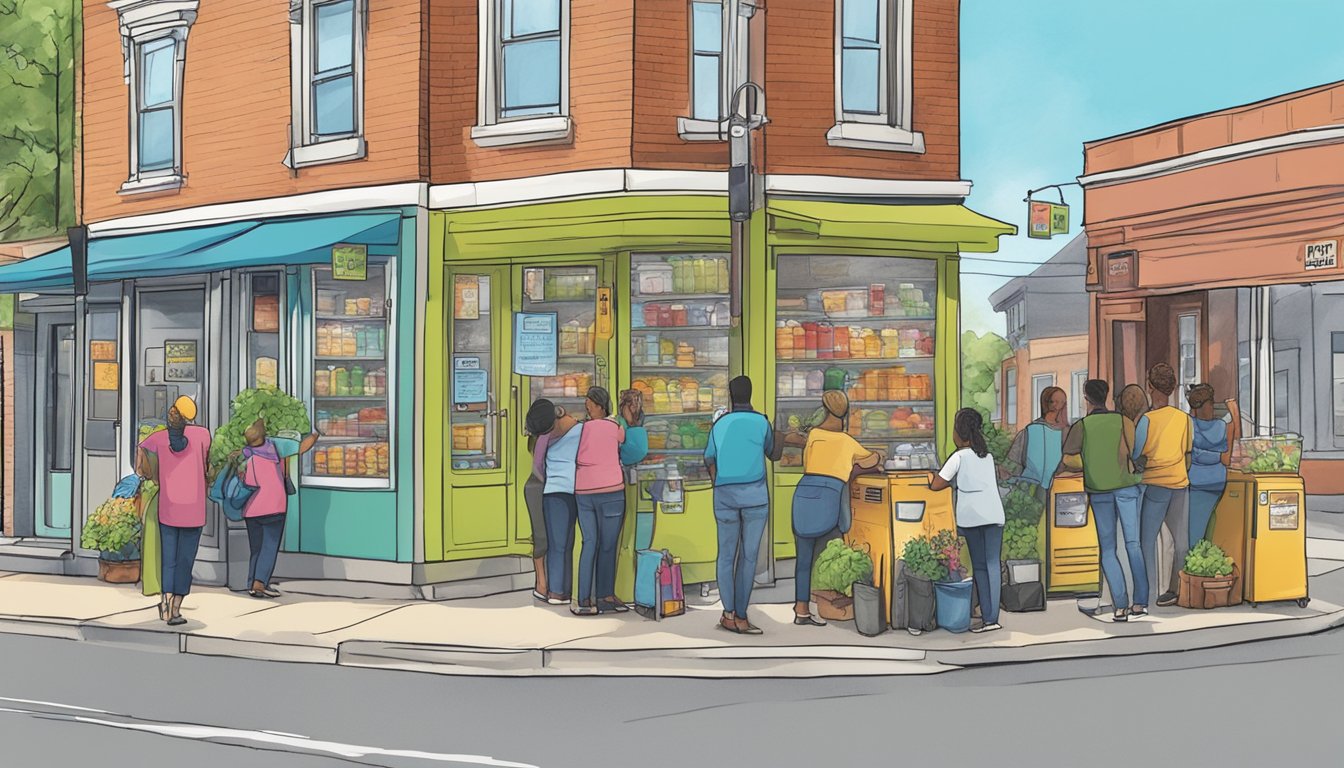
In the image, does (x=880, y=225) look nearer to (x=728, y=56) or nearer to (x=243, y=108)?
(x=728, y=56)

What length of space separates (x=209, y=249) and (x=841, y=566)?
7.71 m

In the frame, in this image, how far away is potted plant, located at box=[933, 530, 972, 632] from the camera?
387 inches

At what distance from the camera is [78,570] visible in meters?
13.9

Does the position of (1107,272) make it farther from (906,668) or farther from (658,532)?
(906,668)

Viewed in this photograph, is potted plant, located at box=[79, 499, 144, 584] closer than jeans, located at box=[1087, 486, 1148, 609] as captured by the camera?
No

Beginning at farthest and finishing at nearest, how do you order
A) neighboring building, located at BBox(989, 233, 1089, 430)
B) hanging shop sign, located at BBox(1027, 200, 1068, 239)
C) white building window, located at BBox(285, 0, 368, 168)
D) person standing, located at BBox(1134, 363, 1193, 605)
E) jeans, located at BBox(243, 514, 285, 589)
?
neighboring building, located at BBox(989, 233, 1089, 430), hanging shop sign, located at BBox(1027, 200, 1068, 239), white building window, located at BBox(285, 0, 368, 168), jeans, located at BBox(243, 514, 285, 589), person standing, located at BBox(1134, 363, 1193, 605)

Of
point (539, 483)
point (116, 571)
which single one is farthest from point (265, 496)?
point (116, 571)

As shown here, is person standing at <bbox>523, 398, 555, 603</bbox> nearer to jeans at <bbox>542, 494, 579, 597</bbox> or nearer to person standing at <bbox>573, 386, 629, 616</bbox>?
jeans at <bbox>542, 494, 579, 597</bbox>

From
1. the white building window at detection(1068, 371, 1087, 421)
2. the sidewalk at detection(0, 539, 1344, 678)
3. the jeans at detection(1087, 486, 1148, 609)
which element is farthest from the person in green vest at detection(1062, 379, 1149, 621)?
the white building window at detection(1068, 371, 1087, 421)

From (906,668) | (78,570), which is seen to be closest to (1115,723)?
(906,668)

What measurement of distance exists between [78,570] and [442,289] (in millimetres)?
5429

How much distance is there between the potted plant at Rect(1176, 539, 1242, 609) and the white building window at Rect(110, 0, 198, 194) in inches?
464

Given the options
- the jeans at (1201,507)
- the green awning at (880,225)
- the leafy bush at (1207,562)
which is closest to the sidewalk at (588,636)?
the leafy bush at (1207,562)

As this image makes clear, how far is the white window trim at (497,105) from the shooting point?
12.7m
